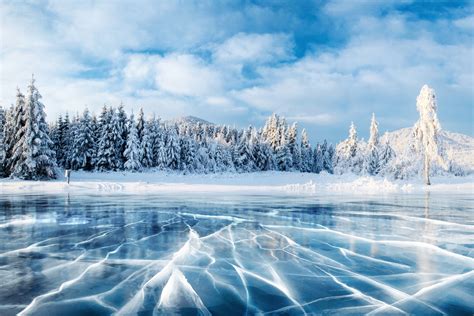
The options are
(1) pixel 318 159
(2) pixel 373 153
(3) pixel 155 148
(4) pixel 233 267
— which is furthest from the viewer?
(1) pixel 318 159

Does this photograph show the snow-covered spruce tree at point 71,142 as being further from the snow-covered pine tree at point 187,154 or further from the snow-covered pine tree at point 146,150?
the snow-covered pine tree at point 187,154

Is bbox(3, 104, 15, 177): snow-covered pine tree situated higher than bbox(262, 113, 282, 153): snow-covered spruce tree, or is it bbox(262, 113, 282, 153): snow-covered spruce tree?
bbox(262, 113, 282, 153): snow-covered spruce tree

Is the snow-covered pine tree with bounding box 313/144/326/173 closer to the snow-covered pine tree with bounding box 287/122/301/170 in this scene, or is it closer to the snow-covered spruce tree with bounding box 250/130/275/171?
the snow-covered pine tree with bounding box 287/122/301/170

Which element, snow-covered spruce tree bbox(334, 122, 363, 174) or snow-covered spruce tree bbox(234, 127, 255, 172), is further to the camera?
snow-covered spruce tree bbox(234, 127, 255, 172)

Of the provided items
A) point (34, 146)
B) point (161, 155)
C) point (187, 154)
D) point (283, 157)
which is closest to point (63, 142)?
point (161, 155)

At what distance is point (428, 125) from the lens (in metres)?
38.8

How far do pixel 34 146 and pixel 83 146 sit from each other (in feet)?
59.4

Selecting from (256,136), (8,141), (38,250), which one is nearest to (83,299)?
(38,250)

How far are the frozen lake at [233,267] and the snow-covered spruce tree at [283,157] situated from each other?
64.2 m

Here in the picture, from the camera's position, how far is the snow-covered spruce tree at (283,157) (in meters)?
74.4

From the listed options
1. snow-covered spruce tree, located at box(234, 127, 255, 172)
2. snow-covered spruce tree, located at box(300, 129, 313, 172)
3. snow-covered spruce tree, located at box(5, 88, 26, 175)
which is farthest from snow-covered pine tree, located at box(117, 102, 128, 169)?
snow-covered spruce tree, located at box(300, 129, 313, 172)

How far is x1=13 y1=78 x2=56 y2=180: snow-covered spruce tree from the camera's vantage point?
32.9 m

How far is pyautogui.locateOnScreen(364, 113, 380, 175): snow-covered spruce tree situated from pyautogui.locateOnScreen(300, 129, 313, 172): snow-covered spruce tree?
20.2 meters

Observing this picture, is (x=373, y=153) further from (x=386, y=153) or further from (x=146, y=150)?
(x=146, y=150)
